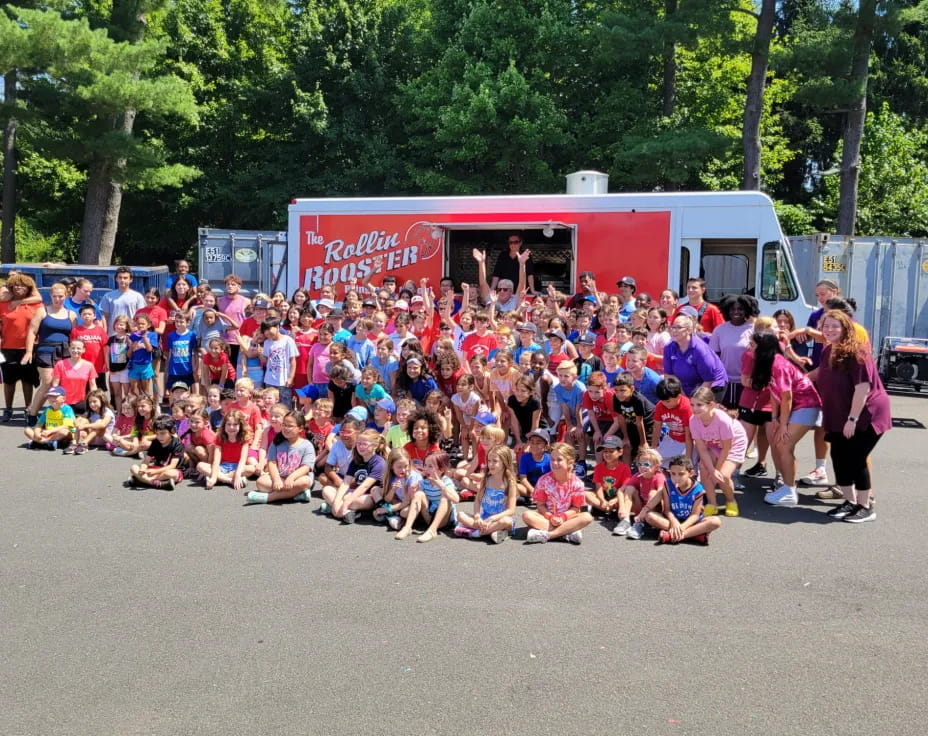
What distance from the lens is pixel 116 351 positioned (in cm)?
1177

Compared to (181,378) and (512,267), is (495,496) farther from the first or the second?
(512,267)

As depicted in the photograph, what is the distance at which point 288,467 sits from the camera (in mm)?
8711

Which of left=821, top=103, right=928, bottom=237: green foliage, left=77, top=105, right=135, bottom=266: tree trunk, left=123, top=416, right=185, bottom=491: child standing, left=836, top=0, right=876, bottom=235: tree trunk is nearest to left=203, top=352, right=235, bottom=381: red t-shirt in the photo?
left=123, top=416, right=185, bottom=491: child standing

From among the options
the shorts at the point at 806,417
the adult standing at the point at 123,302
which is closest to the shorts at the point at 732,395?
the shorts at the point at 806,417

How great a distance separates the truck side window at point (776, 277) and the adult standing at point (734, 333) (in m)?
4.64

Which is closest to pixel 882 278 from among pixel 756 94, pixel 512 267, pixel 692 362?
pixel 756 94

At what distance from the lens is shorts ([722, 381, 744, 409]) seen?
970 cm

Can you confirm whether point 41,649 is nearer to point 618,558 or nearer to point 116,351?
point 618,558

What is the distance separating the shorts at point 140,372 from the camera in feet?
38.2

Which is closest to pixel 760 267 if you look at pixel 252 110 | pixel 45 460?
pixel 45 460

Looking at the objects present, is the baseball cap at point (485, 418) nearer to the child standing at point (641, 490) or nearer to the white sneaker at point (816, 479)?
the child standing at point (641, 490)

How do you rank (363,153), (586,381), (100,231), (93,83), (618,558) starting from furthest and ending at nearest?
(363,153), (100,231), (93,83), (586,381), (618,558)

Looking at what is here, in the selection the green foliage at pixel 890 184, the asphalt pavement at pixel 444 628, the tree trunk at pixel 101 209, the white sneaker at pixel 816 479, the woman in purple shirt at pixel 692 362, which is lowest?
the asphalt pavement at pixel 444 628

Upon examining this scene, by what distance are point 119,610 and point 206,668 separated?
1.12 m
